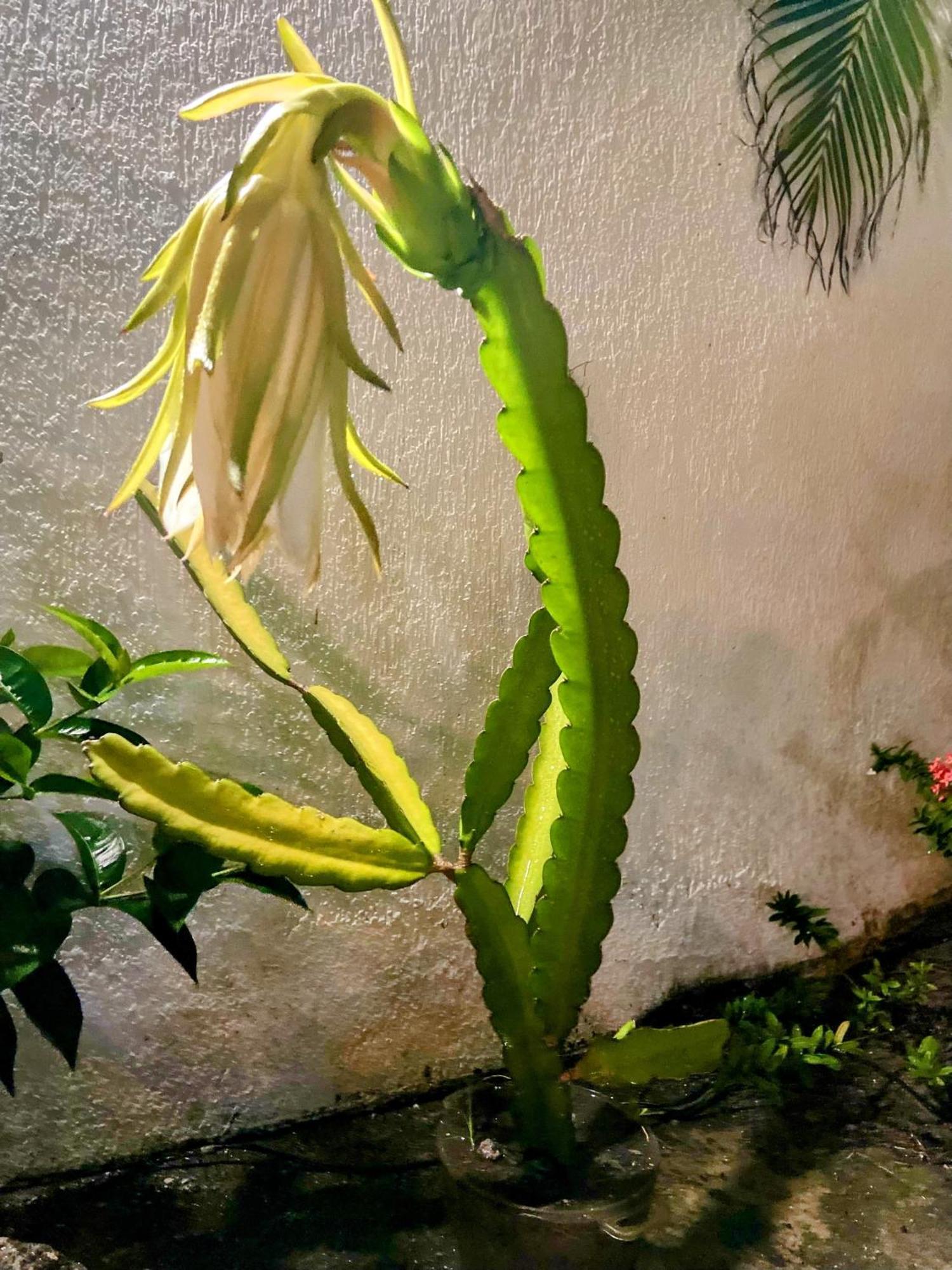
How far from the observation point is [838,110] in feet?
3.59

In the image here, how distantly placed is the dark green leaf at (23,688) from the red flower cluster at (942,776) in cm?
86

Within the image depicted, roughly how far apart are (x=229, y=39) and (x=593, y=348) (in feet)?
1.44

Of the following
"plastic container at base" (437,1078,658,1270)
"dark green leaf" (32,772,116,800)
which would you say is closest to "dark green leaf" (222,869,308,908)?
"dark green leaf" (32,772,116,800)

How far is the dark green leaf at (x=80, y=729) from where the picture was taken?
1.96 feet

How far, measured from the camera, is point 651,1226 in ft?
2.35

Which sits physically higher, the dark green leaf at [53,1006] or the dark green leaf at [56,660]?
the dark green leaf at [56,660]

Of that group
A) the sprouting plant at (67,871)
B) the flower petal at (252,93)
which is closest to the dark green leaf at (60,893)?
the sprouting plant at (67,871)

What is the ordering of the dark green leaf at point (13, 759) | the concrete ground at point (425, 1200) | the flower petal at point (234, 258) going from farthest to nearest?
1. the concrete ground at point (425, 1200)
2. the dark green leaf at point (13, 759)
3. the flower petal at point (234, 258)

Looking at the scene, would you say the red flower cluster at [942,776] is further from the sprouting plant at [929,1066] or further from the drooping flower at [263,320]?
the drooping flower at [263,320]

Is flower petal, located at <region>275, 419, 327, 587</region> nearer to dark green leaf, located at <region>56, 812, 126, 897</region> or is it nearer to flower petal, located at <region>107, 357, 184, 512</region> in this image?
flower petal, located at <region>107, 357, 184, 512</region>

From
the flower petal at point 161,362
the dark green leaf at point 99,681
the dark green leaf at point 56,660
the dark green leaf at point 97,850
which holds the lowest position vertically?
the dark green leaf at point 97,850

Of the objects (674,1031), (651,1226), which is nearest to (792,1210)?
(651,1226)

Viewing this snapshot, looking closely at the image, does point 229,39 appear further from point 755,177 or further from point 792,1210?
point 792,1210

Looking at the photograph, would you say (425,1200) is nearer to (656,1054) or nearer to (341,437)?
(656,1054)
